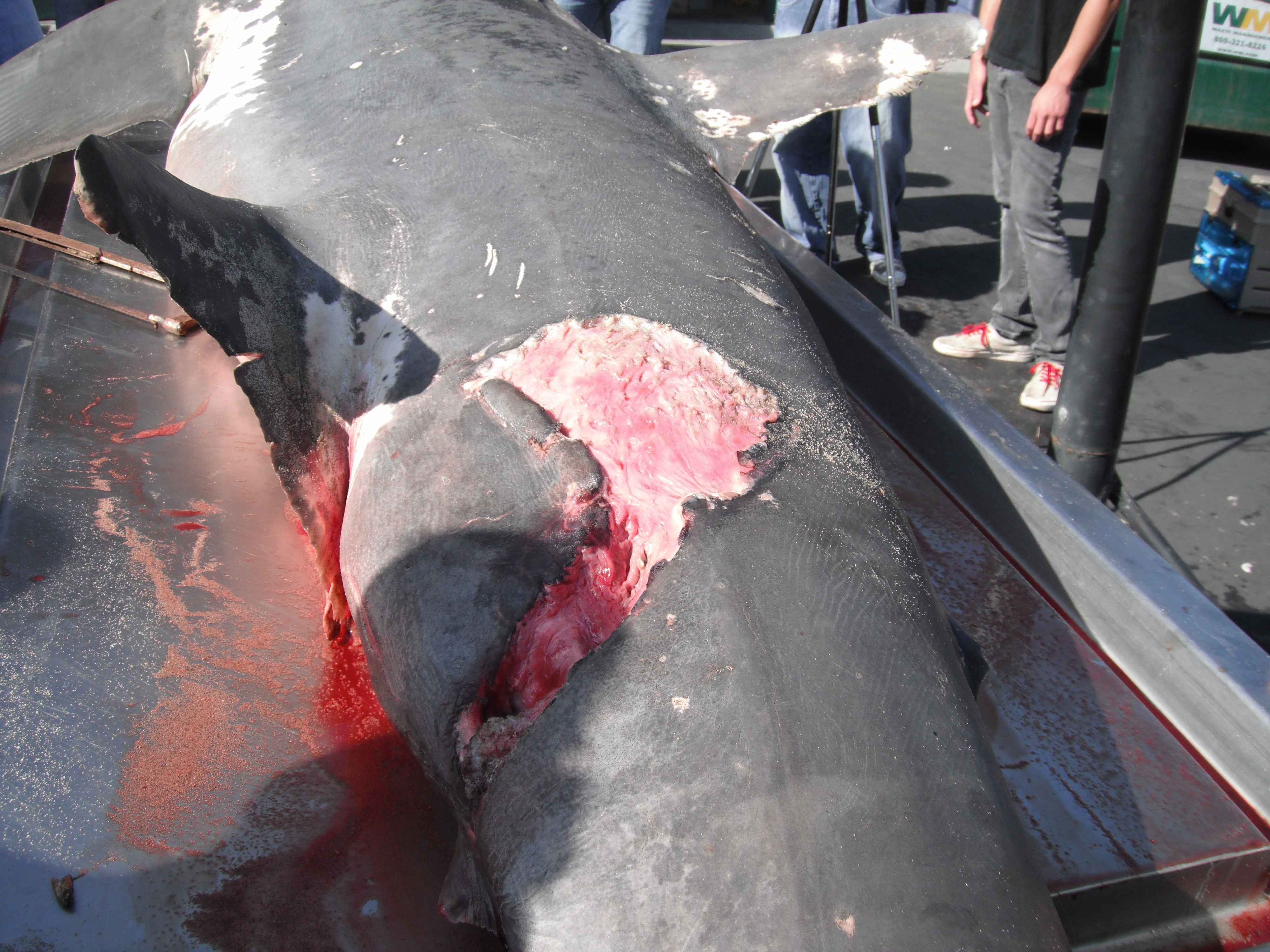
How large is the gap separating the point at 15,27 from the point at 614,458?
157 inches

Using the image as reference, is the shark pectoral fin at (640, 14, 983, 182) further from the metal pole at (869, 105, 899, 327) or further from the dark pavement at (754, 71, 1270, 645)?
the dark pavement at (754, 71, 1270, 645)

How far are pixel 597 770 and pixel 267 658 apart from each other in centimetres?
76

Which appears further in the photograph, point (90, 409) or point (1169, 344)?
point (1169, 344)

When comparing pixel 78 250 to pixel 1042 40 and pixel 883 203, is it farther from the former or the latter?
pixel 1042 40

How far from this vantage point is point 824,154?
4379mm

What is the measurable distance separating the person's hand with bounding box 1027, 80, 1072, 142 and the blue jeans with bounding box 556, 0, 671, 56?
6.03 feet

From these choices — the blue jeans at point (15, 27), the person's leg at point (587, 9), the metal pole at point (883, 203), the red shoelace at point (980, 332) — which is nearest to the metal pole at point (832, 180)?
the metal pole at point (883, 203)

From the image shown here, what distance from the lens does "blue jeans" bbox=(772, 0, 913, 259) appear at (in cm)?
430

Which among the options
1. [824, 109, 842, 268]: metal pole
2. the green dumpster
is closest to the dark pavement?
the green dumpster

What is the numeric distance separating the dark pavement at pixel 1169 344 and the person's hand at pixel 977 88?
99 cm

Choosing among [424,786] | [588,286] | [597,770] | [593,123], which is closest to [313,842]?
[424,786]

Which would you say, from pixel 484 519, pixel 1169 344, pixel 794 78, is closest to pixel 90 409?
pixel 484 519

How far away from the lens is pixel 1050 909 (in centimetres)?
93

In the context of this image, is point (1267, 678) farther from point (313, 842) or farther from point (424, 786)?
point (313, 842)
